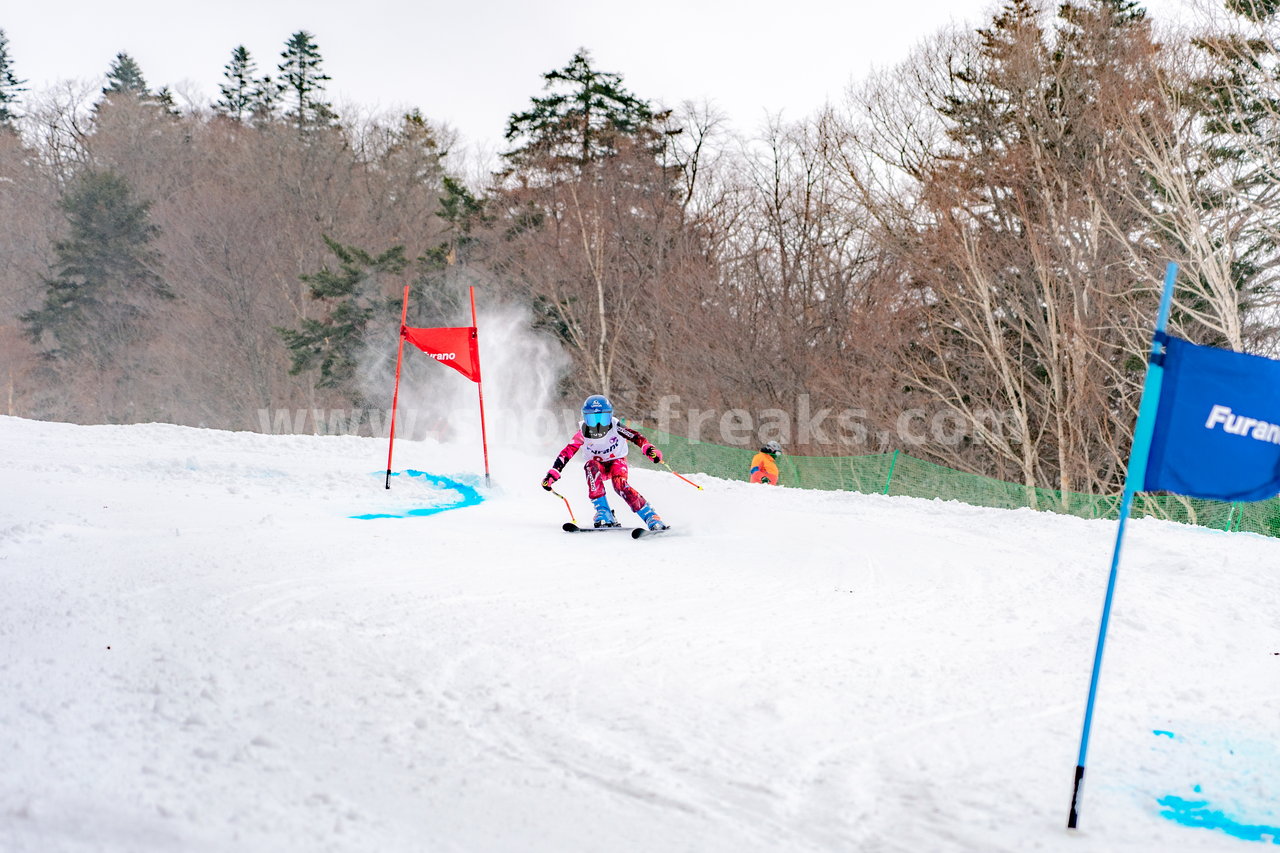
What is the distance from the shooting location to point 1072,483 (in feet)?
74.0

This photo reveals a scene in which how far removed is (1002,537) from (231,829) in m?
8.77

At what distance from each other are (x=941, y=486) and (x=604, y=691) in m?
14.5

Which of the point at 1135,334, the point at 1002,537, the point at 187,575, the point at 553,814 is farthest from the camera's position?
the point at 1135,334

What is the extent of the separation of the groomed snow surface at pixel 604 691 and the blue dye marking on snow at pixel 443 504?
1268 mm

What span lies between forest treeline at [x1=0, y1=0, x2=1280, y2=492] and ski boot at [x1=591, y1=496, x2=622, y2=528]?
1206cm

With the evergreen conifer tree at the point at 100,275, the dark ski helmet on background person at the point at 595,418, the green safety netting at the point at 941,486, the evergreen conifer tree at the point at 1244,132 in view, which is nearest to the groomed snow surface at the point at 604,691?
the dark ski helmet on background person at the point at 595,418

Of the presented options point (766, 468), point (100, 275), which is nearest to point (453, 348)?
point (766, 468)

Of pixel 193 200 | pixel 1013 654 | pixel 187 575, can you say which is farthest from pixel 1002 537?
pixel 193 200

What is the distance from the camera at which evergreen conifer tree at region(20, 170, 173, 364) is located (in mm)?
40094

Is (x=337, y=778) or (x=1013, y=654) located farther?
(x=1013, y=654)

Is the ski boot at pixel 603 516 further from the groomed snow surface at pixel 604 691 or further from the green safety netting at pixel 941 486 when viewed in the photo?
the green safety netting at pixel 941 486

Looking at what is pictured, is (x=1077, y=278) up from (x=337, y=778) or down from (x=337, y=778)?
up

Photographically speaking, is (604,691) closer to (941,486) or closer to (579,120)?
(941,486)

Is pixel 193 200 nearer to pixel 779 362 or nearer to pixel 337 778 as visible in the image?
pixel 779 362
